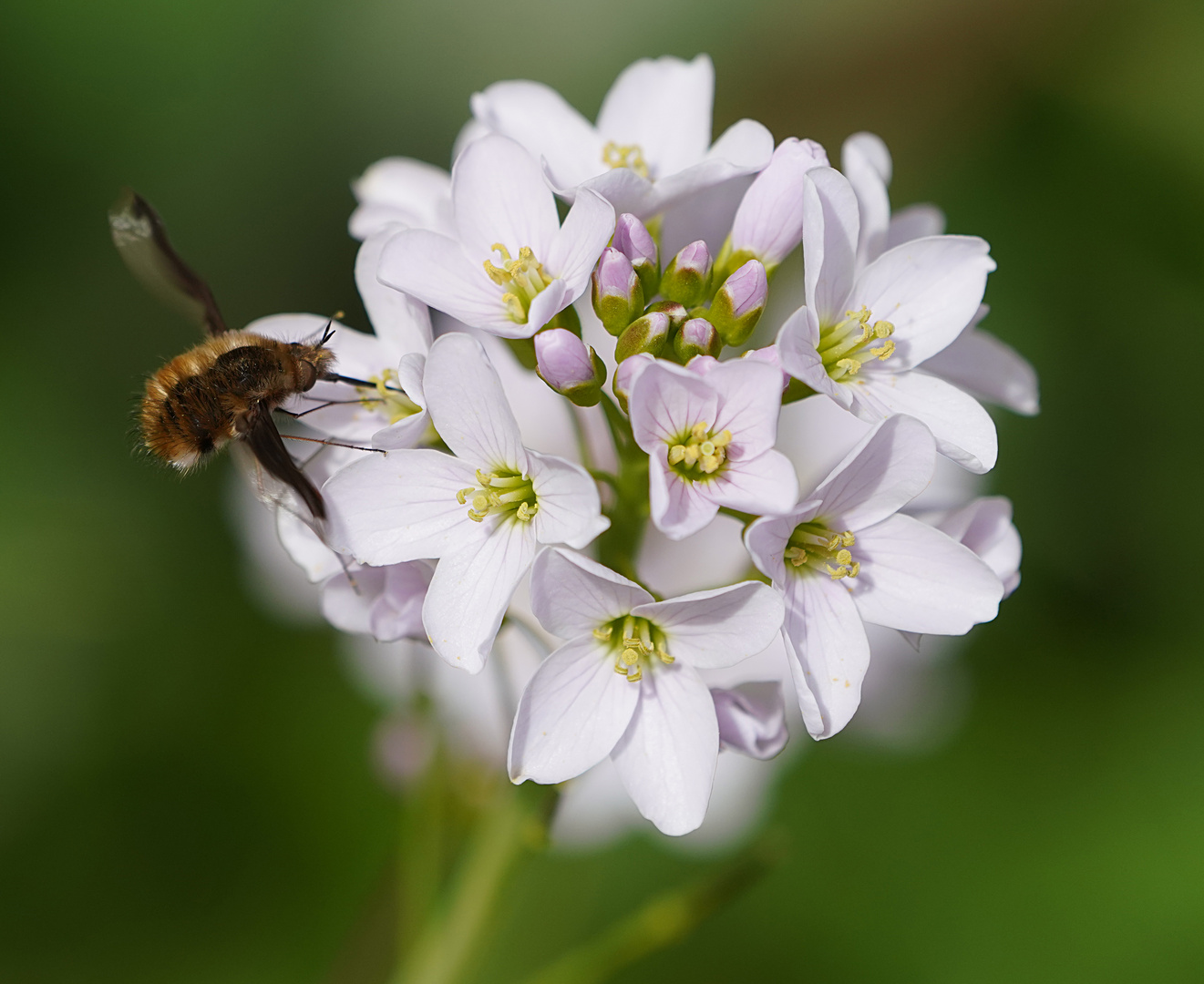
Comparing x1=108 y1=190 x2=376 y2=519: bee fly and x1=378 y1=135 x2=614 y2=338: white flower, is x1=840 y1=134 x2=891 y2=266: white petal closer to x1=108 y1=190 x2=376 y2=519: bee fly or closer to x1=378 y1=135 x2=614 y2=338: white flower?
x1=378 y1=135 x2=614 y2=338: white flower

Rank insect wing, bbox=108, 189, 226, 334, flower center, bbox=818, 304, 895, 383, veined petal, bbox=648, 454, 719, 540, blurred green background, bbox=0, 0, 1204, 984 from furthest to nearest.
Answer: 1. blurred green background, bbox=0, 0, 1204, 984
2. insect wing, bbox=108, 189, 226, 334
3. flower center, bbox=818, 304, 895, 383
4. veined petal, bbox=648, 454, 719, 540

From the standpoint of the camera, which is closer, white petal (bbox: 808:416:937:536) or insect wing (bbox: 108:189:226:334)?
white petal (bbox: 808:416:937:536)

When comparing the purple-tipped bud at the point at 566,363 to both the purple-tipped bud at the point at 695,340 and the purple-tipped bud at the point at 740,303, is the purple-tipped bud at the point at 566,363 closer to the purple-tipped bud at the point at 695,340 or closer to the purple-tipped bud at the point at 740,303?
the purple-tipped bud at the point at 695,340

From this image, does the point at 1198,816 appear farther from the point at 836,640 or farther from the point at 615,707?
the point at 615,707

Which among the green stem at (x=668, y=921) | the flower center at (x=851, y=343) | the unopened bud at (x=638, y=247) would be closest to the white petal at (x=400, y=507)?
the unopened bud at (x=638, y=247)

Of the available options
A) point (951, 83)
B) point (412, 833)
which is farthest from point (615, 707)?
point (951, 83)

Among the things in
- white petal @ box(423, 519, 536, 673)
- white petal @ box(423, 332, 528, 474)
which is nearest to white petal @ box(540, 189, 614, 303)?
white petal @ box(423, 332, 528, 474)
